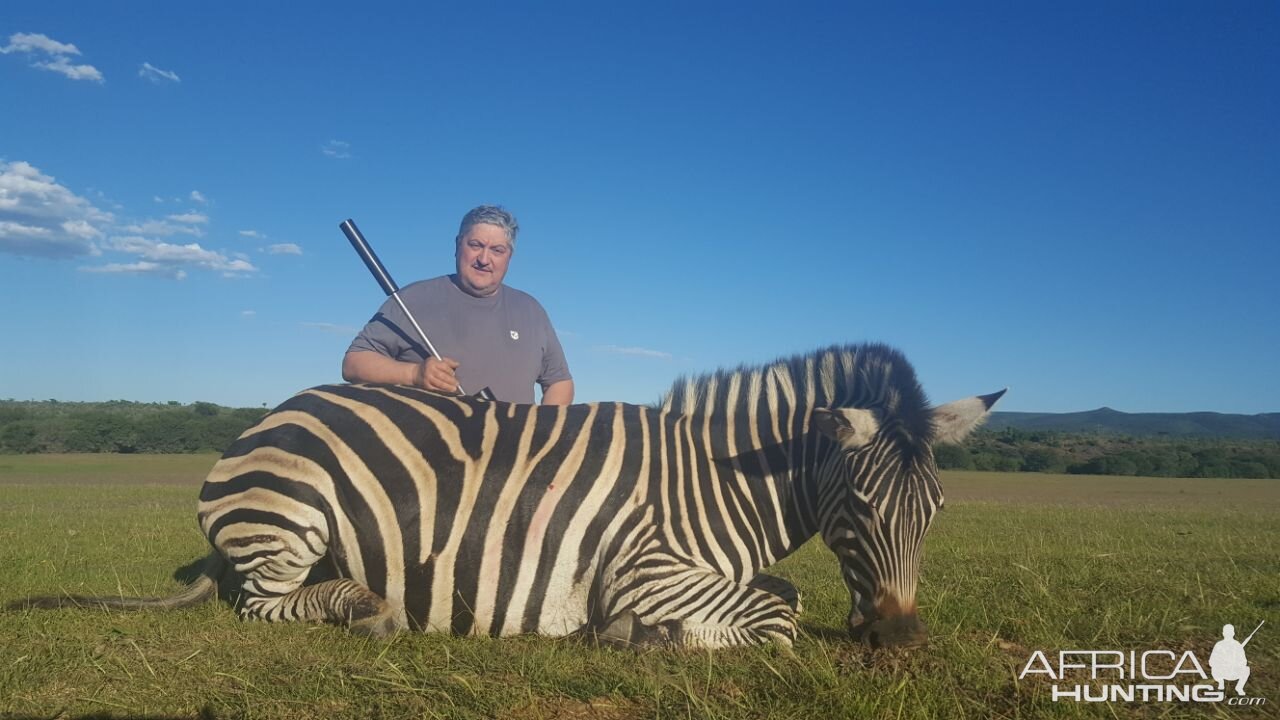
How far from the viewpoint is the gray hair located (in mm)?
6727

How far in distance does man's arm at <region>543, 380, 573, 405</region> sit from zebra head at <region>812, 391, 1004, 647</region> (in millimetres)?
3221

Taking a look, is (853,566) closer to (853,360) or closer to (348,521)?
(853,360)

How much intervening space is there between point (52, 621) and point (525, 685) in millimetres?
3044

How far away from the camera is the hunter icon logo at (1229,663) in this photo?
3.38m

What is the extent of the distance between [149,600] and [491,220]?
3505 mm

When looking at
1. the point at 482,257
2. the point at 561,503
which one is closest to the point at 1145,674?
the point at 561,503

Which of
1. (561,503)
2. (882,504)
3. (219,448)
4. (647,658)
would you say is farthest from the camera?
(219,448)

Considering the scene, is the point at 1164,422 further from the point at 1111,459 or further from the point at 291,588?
the point at 291,588

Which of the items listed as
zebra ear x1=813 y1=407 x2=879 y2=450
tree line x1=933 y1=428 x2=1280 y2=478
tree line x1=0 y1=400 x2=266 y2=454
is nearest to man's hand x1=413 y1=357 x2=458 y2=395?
zebra ear x1=813 y1=407 x2=879 y2=450

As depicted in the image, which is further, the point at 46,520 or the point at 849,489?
the point at 46,520

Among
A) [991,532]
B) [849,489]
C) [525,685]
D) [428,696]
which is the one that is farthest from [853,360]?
[991,532]

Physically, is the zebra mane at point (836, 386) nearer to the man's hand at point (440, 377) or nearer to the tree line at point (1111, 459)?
the man's hand at point (440, 377)

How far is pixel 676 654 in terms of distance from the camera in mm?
3889

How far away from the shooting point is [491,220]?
674 centimetres
